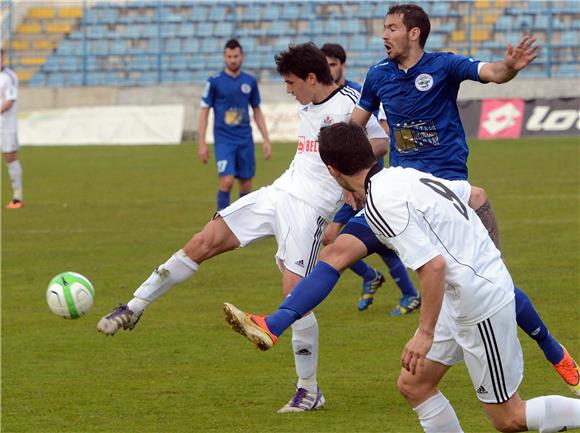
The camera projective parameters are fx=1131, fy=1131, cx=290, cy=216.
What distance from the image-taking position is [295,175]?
753 cm

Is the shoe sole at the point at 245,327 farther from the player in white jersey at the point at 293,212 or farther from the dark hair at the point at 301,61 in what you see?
the dark hair at the point at 301,61

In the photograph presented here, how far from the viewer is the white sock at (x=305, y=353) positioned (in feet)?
22.6

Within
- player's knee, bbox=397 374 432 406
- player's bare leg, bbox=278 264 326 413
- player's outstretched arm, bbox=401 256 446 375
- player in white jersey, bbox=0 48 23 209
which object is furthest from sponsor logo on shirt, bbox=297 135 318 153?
player in white jersey, bbox=0 48 23 209

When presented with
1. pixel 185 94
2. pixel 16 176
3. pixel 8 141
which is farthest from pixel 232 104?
pixel 185 94

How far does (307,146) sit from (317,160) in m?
0.14

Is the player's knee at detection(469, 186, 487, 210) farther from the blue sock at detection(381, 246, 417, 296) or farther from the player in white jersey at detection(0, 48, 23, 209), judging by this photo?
the player in white jersey at detection(0, 48, 23, 209)

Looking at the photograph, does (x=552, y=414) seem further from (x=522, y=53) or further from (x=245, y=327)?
(x=522, y=53)

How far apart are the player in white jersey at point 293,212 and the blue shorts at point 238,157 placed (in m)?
7.05

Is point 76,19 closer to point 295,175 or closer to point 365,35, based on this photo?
point 365,35

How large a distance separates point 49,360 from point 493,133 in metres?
22.7

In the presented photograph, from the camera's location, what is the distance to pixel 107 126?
31.8 meters

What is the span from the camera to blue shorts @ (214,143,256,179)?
1470 centimetres


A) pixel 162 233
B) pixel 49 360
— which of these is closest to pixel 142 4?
pixel 162 233

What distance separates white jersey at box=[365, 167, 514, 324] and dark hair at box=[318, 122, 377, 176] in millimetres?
82
